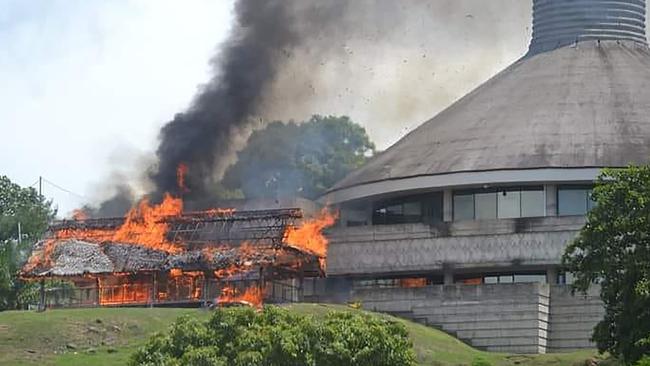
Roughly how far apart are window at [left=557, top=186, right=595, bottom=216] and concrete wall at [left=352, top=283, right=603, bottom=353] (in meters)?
8.65

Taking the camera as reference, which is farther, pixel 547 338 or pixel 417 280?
pixel 417 280

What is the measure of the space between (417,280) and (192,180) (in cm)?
1428

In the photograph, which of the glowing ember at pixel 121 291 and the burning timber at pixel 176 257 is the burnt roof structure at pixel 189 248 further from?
the glowing ember at pixel 121 291

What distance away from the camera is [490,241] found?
3371 inches

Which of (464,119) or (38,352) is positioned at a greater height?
(464,119)

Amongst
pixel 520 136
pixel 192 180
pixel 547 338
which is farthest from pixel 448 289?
pixel 192 180

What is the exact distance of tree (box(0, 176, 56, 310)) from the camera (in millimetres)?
87812

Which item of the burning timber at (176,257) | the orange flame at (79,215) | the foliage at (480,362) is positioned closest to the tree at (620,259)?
the foliage at (480,362)

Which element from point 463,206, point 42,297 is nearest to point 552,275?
point 463,206

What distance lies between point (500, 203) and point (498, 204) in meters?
0.11

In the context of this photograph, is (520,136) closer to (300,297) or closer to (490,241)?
(490,241)

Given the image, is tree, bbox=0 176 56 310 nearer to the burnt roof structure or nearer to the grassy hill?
the burnt roof structure

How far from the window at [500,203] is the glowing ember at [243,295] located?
13.0 meters

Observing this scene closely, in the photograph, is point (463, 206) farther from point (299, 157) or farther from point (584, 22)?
point (299, 157)
